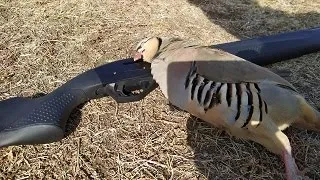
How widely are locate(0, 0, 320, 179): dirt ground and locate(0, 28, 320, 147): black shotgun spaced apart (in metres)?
0.16

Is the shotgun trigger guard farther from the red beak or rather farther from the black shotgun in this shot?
the red beak

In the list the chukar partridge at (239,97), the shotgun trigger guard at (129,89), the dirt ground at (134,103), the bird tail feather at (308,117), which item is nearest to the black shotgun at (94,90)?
the shotgun trigger guard at (129,89)

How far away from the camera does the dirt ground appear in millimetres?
2764

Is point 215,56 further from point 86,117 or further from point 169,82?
point 86,117

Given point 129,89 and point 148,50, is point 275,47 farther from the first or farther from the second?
point 129,89

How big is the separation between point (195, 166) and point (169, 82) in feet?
2.00

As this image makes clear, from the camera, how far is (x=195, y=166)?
109 inches

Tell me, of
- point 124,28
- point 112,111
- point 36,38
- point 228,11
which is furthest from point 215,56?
point 228,11

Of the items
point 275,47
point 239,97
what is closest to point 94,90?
point 239,97

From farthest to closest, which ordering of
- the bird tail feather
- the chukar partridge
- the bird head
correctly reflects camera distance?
the bird head → the bird tail feather → the chukar partridge

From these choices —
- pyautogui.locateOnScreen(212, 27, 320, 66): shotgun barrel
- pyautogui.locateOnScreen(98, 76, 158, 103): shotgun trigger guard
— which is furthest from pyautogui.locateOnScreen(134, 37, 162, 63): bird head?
pyautogui.locateOnScreen(212, 27, 320, 66): shotgun barrel

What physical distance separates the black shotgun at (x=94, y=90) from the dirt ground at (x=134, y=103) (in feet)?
0.53

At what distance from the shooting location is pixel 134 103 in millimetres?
3291

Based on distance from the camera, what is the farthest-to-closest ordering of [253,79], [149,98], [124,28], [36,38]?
[124,28], [36,38], [149,98], [253,79]
